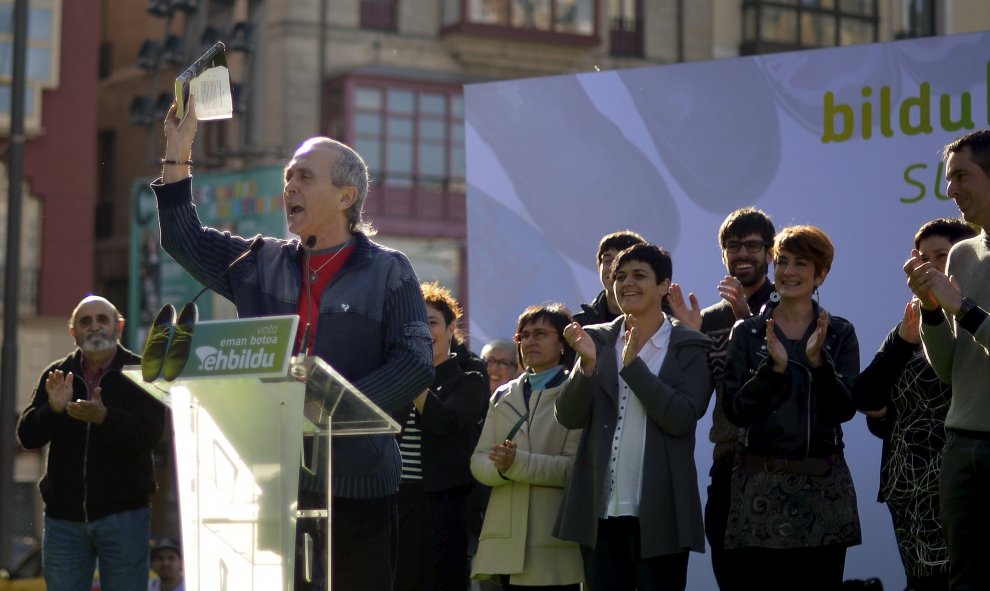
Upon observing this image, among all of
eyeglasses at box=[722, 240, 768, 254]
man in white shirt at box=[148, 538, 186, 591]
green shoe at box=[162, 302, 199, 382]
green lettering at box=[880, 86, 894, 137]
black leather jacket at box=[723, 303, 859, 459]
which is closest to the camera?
green shoe at box=[162, 302, 199, 382]

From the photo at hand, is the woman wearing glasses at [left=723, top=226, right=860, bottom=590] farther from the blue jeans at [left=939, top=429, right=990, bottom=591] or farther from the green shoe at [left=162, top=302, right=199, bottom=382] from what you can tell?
the green shoe at [left=162, top=302, right=199, bottom=382]

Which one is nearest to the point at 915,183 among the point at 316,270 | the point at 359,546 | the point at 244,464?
the point at 316,270

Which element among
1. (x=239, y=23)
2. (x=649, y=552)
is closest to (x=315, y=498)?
(x=649, y=552)

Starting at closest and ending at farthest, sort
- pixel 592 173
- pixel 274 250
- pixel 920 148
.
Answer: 1. pixel 274 250
2. pixel 920 148
3. pixel 592 173

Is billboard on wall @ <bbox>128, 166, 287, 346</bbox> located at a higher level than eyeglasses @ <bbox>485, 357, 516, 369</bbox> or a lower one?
higher

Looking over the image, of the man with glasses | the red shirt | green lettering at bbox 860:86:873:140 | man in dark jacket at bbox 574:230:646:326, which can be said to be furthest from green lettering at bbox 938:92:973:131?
the red shirt

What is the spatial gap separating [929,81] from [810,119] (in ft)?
2.04

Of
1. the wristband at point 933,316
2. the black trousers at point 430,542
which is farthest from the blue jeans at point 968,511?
the black trousers at point 430,542

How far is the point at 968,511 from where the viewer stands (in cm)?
531

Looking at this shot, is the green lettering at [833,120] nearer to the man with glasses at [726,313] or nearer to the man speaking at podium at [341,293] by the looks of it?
the man with glasses at [726,313]

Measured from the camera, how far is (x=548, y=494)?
7.26 m

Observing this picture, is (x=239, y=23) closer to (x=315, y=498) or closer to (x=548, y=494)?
(x=548, y=494)

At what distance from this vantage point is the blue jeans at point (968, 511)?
208 inches

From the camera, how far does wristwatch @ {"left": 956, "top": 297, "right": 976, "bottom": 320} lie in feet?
17.0
